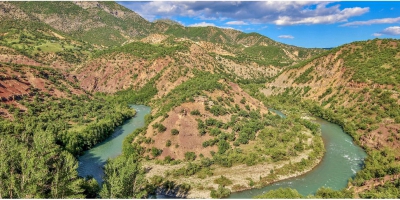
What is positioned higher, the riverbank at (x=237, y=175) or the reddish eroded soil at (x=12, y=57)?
the reddish eroded soil at (x=12, y=57)

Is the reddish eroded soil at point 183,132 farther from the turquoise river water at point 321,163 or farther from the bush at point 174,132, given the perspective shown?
the turquoise river water at point 321,163

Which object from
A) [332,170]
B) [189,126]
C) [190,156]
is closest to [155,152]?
[190,156]

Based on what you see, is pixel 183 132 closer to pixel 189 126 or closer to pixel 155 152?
pixel 189 126

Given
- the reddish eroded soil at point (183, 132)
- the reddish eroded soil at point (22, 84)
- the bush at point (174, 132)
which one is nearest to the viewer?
the reddish eroded soil at point (183, 132)

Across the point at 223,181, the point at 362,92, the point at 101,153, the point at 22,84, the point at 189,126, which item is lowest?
the point at 223,181

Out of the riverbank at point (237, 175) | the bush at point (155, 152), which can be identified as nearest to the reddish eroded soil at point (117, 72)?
the bush at point (155, 152)

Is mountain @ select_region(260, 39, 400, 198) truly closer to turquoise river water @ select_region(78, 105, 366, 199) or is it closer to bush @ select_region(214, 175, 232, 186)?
turquoise river water @ select_region(78, 105, 366, 199)

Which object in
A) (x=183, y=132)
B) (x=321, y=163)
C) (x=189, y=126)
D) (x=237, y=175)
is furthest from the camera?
(x=189, y=126)
